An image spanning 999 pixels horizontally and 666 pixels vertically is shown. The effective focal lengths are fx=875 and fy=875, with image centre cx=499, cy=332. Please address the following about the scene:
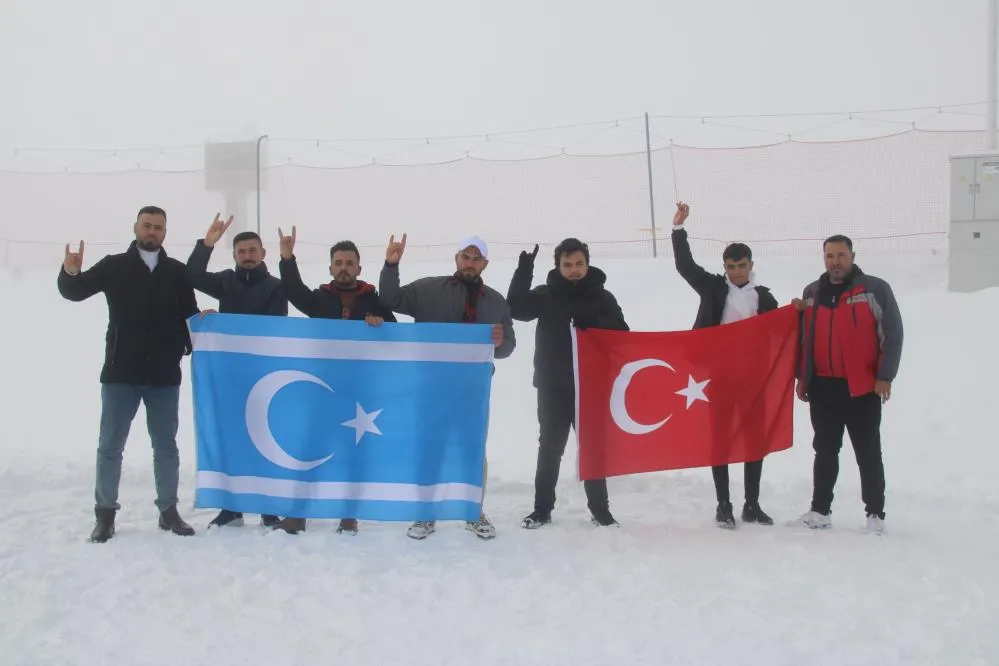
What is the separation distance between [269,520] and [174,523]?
1.63 ft

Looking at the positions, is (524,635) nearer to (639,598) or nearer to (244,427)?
(639,598)

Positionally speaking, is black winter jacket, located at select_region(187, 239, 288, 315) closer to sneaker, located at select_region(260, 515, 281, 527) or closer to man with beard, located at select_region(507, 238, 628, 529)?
sneaker, located at select_region(260, 515, 281, 527)

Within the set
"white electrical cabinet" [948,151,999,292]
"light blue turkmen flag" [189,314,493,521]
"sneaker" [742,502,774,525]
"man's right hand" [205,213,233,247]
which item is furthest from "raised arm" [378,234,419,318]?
"white electrical cabinet" [948,151,999,292]

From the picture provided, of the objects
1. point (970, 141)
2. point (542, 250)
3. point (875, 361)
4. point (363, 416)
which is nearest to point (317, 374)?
point (363, 416)

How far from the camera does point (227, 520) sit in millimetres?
4789

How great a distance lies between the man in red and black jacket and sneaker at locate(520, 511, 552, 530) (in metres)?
1.40

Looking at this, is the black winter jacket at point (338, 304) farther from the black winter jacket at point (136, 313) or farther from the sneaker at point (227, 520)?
the sneaker at point (227, 520)

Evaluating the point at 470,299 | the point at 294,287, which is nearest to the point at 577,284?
the point at 470,299

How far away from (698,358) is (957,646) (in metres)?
2.24

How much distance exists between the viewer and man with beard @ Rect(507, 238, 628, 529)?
4883mm

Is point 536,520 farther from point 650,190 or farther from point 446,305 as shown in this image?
point 650,190

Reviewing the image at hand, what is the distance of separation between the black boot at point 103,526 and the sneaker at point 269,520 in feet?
2.51

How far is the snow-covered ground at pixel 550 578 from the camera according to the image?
312 cm

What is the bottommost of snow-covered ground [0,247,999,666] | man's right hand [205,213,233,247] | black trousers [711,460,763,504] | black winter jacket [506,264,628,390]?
snow-covered ground [0,247,999,666]
